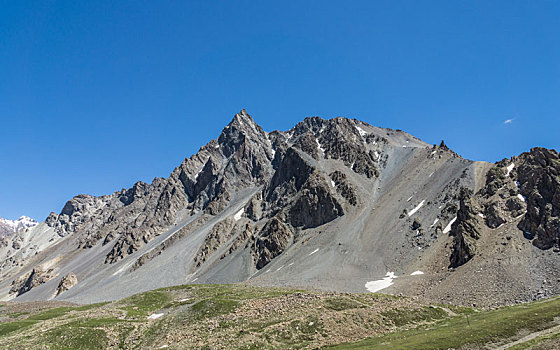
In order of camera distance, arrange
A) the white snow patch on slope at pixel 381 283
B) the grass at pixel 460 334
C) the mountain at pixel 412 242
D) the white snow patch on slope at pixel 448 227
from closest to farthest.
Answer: the grass at pixel 460 334
the mountain at pixel 412 242
the white snow patch on slope at pixel 381 283
the white snow patch on slope at pixel 448 227

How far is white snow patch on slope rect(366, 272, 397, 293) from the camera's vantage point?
325 ft

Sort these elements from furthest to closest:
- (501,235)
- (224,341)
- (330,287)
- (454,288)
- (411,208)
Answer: (411,208) → (330,287) → (501,235) → (454,288) → (224,341)

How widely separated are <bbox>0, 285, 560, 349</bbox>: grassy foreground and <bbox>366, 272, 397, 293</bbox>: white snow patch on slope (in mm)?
36093

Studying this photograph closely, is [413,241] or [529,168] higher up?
[529,168]

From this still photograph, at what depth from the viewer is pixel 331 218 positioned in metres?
176

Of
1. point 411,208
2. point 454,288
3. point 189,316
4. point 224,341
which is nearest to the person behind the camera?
point 224,341

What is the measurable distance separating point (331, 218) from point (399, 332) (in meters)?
130

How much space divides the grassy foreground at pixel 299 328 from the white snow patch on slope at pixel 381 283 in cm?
3609

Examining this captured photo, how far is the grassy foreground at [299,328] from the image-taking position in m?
38.9

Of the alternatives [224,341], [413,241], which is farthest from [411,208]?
[224,341]

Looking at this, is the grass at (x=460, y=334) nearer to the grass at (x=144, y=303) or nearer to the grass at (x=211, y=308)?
the grass at (x=211, y=308)

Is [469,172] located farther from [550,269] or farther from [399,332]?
[399,332]

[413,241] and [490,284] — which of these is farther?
[413,241]

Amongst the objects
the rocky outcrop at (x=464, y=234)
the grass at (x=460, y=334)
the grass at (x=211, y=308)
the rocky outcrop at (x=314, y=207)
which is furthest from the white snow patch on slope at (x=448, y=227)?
the grass at (x=211, y=308)
